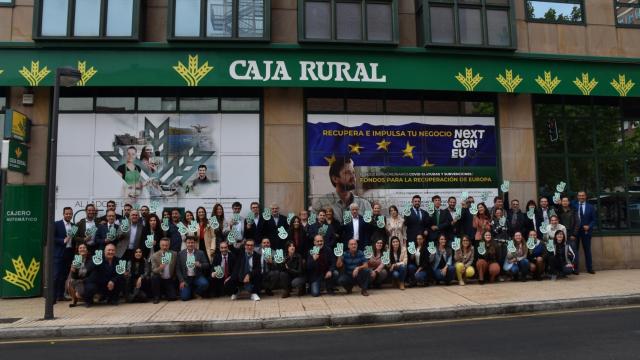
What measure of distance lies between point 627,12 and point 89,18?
15456 millimetres

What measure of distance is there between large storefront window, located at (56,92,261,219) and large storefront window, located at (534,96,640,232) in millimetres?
8179

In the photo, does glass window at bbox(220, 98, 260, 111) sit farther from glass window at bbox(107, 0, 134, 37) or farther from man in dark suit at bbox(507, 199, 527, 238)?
man in dark suit at bbox(507, 199, 527, 238)

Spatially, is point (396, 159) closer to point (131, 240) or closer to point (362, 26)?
point (362, 26)

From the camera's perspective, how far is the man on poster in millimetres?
12242

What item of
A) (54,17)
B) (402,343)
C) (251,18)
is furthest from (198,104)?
(402,343)

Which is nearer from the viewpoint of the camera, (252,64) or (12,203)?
(12,203)

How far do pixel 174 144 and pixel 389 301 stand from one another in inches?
265

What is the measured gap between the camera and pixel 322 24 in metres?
12.3

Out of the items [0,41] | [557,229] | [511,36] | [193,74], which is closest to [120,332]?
[193,74]

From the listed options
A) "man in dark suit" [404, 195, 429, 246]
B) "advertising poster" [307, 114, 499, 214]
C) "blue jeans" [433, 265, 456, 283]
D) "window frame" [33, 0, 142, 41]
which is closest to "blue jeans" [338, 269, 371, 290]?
"man in dark suit" [404, 195, 429, 246]

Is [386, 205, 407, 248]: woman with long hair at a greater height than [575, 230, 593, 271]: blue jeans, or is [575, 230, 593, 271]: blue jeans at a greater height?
[386, 205, 407, 248]: woman with long hair

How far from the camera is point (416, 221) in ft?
37.0

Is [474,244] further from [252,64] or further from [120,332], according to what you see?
[120,332]

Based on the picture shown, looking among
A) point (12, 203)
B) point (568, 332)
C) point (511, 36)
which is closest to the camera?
point (568, 332)
